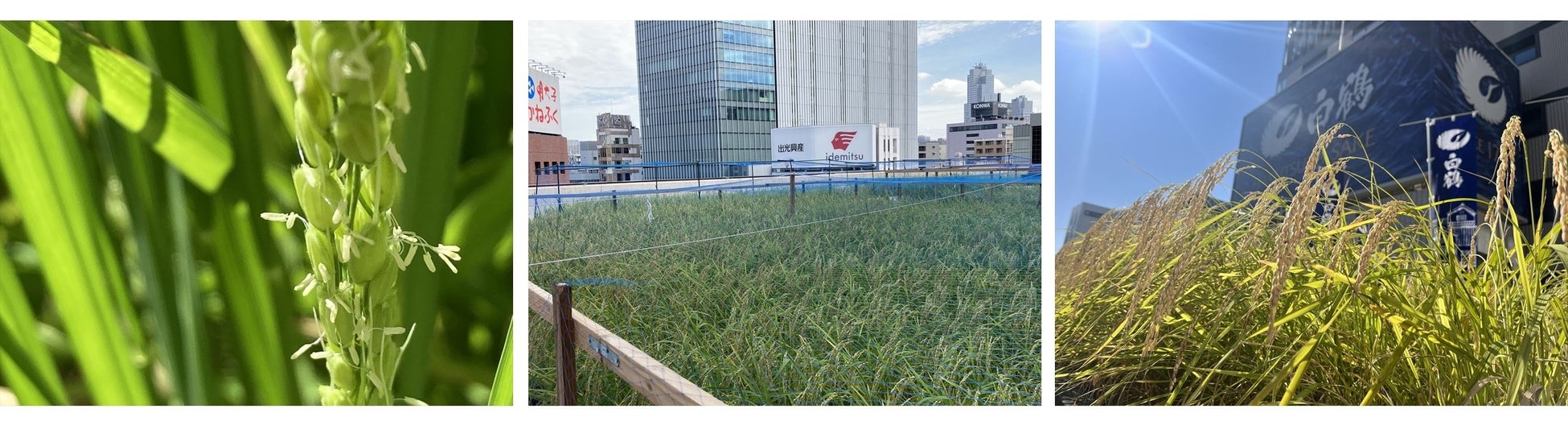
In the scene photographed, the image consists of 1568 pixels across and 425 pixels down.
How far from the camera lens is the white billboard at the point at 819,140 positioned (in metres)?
2.68

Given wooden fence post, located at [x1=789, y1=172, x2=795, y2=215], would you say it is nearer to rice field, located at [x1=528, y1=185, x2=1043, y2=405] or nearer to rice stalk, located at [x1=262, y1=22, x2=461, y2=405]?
rice field, located at [x1=528, y1=185, x2=1043, y2=405]

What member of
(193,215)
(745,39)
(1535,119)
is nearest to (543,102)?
(745,39)

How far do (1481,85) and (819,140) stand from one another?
1.66 m

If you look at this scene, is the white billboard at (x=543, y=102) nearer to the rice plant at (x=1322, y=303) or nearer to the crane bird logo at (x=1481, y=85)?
the rice plant at (x=1322, y=303)

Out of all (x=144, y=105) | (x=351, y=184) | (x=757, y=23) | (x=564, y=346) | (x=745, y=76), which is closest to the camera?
(x=351, y=184)

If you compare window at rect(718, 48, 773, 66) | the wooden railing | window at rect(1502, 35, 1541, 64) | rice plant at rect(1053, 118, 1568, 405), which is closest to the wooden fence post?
window at rect(718, 48, 773, 66)

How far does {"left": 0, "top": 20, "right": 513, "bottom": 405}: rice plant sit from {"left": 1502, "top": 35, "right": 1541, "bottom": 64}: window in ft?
6.95

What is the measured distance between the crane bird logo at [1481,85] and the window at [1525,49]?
0.06 metres

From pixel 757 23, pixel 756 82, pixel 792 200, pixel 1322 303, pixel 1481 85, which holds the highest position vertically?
pixel 757 23

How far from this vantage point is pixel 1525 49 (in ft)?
5.99

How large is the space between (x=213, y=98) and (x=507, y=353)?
0.35 metres

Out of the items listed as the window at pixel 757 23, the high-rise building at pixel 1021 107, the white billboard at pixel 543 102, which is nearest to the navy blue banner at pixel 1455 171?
the high-rise building at pixel 1021 107

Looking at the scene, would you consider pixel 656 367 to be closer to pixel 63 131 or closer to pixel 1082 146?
pixel 1082 146

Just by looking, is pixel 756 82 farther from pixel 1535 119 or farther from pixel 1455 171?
pixel 1535 119
